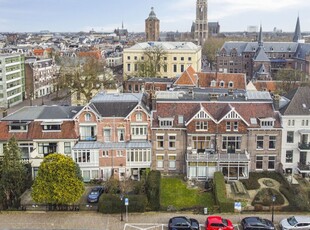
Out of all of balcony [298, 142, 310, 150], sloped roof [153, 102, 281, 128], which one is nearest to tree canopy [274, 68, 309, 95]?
sloped roof [153, 102, 281, 128]

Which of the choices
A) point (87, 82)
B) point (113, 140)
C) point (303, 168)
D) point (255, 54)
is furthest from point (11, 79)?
point (303, 168)

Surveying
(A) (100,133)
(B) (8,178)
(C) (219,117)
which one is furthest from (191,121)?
(B) (8,178)

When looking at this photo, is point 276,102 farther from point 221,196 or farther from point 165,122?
point 221,196

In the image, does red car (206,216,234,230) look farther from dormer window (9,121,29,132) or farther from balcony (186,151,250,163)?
dormer window (9,121,29,132)

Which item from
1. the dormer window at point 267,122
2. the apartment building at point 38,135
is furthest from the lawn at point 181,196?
the apartment building at point 38,135

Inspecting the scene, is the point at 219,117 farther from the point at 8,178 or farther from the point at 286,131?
the point at 8,178

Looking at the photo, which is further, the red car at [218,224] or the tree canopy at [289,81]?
the tree canopy at [289,81]

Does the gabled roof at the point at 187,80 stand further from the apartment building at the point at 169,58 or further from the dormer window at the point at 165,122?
the apartment building at the point at 169,58
